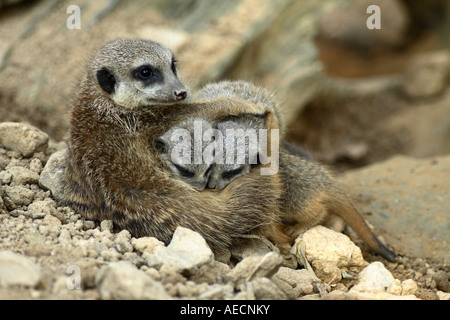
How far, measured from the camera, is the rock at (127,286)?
2.28 metres

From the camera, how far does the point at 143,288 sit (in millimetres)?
2299

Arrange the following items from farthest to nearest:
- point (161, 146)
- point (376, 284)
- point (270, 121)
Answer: point (270, 121)
point (161, 146)
point (376, 284)

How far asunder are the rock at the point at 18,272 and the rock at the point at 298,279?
4.38 ft

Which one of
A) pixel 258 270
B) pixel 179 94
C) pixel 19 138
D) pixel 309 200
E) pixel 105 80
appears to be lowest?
pixel 258 270

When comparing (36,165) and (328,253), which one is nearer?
(328,253)

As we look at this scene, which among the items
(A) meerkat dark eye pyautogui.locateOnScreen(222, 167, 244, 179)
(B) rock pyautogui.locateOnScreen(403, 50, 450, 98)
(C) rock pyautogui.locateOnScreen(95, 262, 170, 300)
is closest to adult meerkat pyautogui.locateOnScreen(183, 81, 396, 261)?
(A) meerkat dark eye pyautogui.locateOnScreen(222, 167, 244, 179)

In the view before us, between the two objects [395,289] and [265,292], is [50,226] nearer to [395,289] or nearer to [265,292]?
[265,292]

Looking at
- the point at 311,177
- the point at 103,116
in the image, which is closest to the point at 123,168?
the point at 103,116

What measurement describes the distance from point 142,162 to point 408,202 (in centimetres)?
249

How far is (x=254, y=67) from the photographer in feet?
21.5

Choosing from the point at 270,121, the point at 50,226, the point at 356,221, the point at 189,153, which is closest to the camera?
the point at 50,226

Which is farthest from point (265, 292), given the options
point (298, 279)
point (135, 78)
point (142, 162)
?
point (135, 78)

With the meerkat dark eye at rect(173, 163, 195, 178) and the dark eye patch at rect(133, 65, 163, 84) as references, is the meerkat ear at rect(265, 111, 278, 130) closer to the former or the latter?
the meerkat dark eye at rect(173, 163, 195, 178)

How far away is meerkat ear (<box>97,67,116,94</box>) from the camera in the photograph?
11.4 ft
